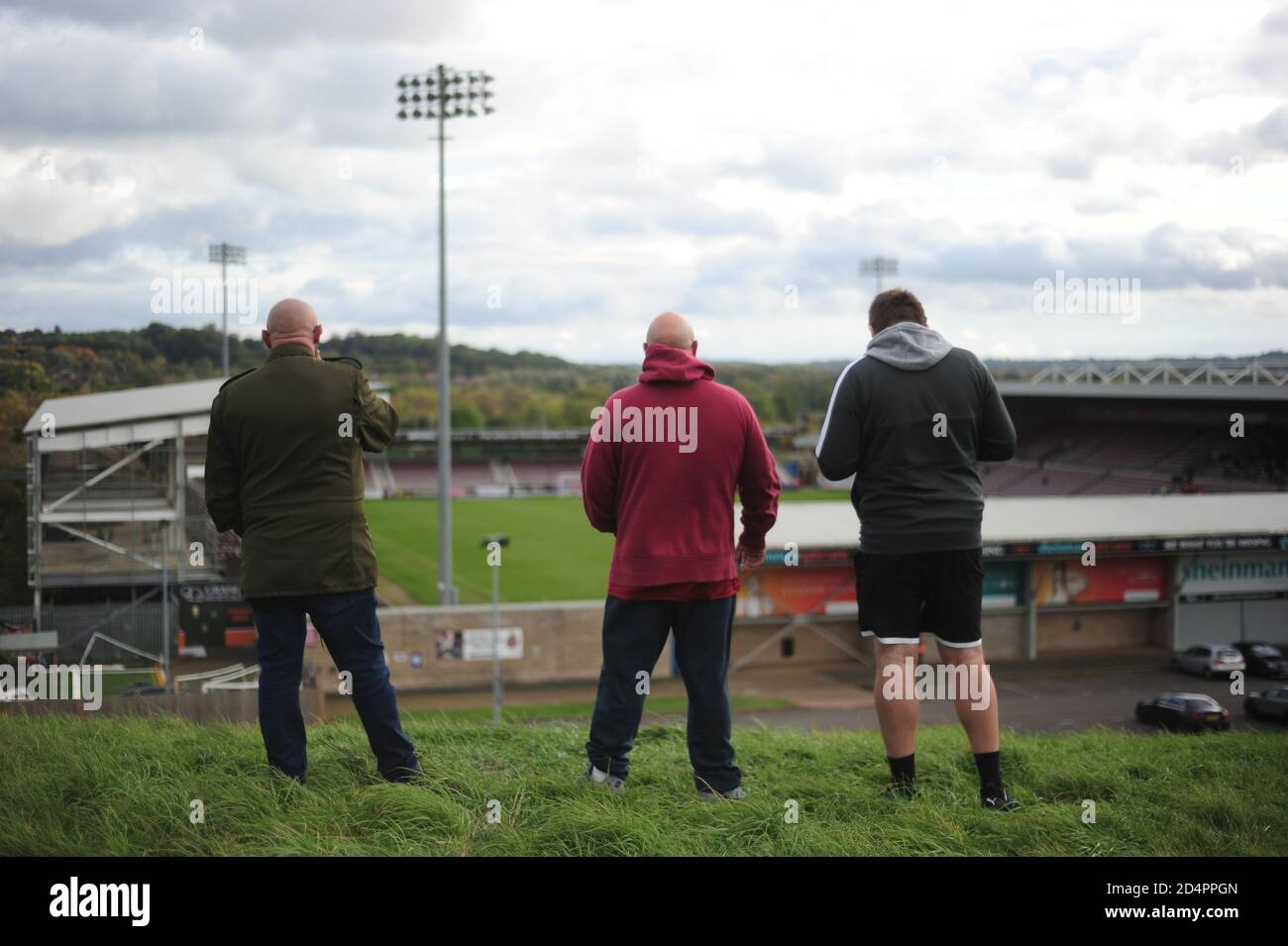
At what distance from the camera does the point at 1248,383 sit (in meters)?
33.4

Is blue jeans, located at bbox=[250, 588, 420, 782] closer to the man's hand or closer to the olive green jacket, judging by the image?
the olive green jacket

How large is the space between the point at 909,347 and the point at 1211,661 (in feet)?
72.9

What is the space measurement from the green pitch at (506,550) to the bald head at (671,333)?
22344 mm

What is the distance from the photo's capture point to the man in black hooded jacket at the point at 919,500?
406cm

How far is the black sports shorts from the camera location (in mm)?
4070

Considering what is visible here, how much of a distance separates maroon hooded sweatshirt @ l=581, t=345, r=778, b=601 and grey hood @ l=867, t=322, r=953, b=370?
1.84 ft

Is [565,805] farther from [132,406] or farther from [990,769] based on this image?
[132,406]

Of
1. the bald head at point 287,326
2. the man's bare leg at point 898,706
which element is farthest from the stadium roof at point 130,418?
the man's bare leg at point 898,706

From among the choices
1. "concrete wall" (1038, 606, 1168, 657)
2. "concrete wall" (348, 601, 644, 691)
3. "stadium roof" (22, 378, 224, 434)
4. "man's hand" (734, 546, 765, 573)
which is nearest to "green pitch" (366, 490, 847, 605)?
"concrete wall" (348, 601, 644, 691)

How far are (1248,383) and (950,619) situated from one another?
34.1 m
